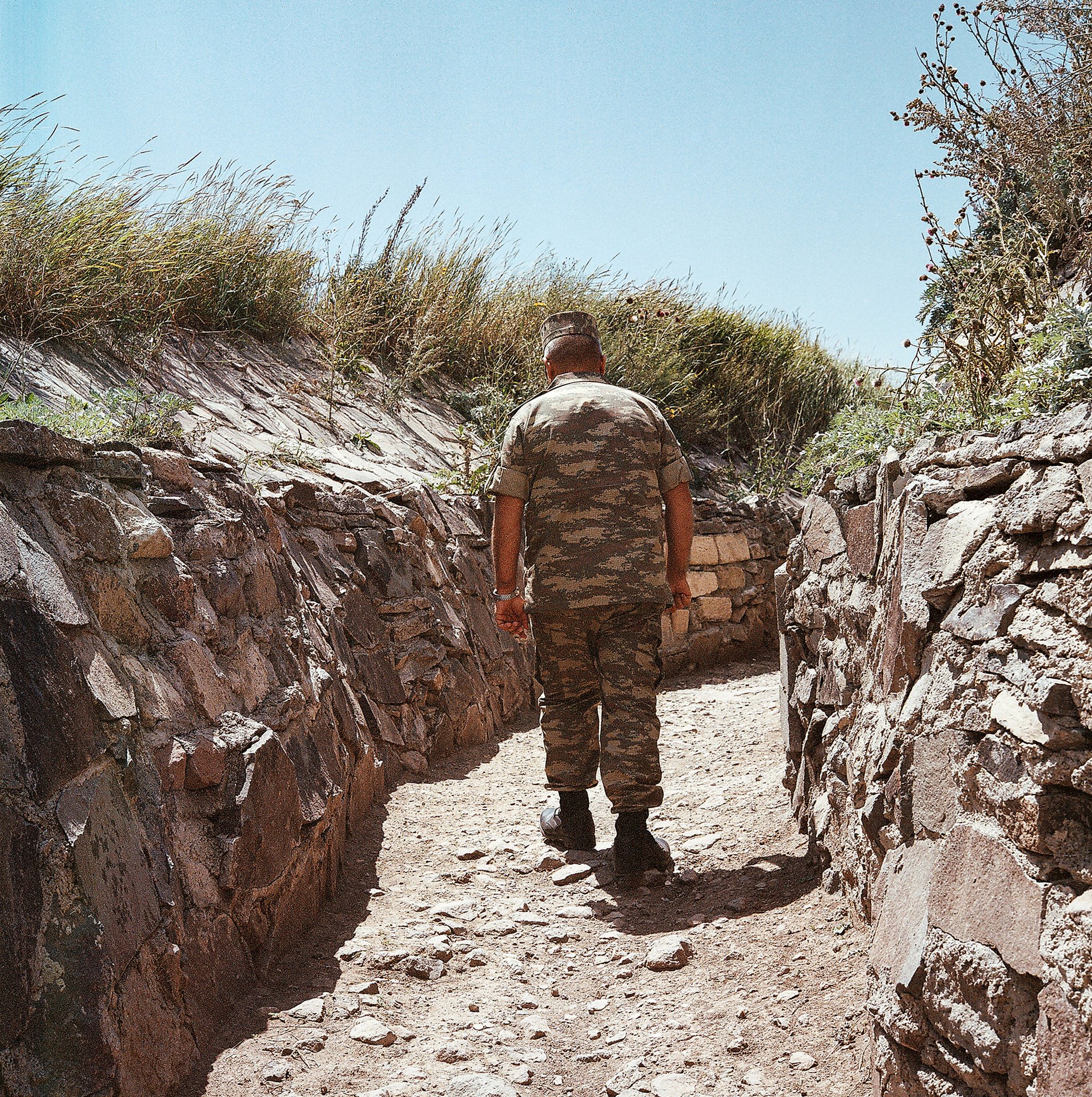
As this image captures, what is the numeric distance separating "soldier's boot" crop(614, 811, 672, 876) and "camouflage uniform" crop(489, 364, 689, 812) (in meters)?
0.04

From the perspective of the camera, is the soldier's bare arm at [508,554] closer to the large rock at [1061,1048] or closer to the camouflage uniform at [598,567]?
the camouflage uniform at [598,567]

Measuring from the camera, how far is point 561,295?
29.0 ft

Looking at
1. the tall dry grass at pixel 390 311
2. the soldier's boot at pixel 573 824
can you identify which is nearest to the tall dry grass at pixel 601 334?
the tall dry grass at pixel 390 311

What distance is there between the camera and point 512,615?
11.2 feet

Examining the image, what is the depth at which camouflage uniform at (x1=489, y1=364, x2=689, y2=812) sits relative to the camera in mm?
3227

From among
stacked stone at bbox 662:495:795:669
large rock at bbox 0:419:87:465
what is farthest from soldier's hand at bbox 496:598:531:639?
stacked stone at bbox 662:495:795:669

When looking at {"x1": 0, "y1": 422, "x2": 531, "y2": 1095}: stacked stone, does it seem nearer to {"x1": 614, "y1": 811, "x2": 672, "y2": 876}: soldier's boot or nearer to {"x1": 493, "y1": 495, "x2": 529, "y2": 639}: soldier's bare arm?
{"x1": 493, "y1": 495, "x2": 529, "y2": 639}: soldier's bare arm

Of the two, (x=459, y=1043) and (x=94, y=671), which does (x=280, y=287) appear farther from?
(x=459, y=1043)

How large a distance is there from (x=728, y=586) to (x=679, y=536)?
3533mm

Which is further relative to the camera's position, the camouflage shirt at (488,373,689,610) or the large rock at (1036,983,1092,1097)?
the camouflage shirt at (488,373,689,610)

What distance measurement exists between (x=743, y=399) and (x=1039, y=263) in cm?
641

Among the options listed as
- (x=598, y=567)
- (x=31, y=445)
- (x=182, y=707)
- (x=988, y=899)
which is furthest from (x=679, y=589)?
(x=31, y=445)

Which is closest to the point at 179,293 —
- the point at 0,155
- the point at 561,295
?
the point at 0,155

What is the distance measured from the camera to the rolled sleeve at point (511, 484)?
3340mm
